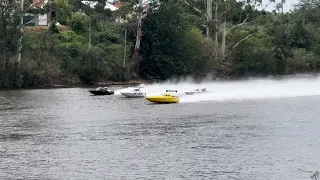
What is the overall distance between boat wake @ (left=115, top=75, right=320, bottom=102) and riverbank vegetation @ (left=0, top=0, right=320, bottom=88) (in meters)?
4.90

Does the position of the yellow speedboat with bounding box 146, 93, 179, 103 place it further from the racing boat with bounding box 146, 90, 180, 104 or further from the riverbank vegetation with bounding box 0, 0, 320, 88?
the riverbank vegetation with bounding box 0, 0, 320, 88

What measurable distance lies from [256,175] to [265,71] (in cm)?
7965

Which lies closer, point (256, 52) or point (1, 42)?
point (1, 42)

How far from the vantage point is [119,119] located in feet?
192

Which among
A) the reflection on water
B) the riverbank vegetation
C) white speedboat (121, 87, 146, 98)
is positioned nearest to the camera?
the reflection on water

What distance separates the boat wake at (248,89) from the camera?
79.9 metres

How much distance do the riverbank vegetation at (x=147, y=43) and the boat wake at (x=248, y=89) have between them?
16.1 ft

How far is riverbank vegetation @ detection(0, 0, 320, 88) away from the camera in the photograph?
93.5 meters

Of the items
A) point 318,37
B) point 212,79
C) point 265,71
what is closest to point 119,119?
point 212,79

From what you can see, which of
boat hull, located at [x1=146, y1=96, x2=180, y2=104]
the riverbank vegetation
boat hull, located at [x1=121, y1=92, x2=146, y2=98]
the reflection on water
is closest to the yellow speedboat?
boat hull, located at [x1=146, y1=96, x2=180, y2=104]

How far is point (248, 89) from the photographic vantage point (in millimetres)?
88375

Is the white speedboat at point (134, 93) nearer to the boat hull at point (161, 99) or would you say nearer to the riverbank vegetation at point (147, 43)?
the boat hull at point (161, 99)

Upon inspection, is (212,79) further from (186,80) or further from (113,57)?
(113,57)

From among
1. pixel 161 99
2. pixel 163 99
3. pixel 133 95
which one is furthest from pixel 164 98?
pixel 133 95
